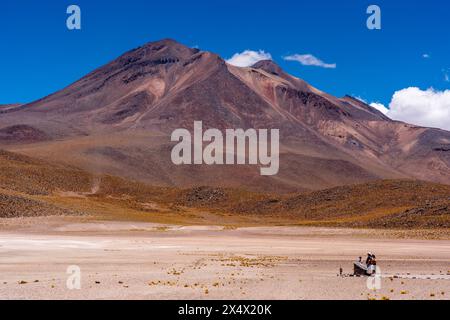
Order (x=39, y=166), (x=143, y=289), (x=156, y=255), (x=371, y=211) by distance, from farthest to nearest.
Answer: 1. (x=39, y=166)
2. (x=371, y=211)
3. (x=156, y=255)
4. (x=143, y=289)

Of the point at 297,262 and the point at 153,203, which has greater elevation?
the point at 153,203

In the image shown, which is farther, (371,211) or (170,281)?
(371,211)

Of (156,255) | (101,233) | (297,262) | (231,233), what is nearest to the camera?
(297,262)

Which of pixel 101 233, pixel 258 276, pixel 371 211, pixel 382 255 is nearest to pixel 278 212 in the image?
pixel 371 211
